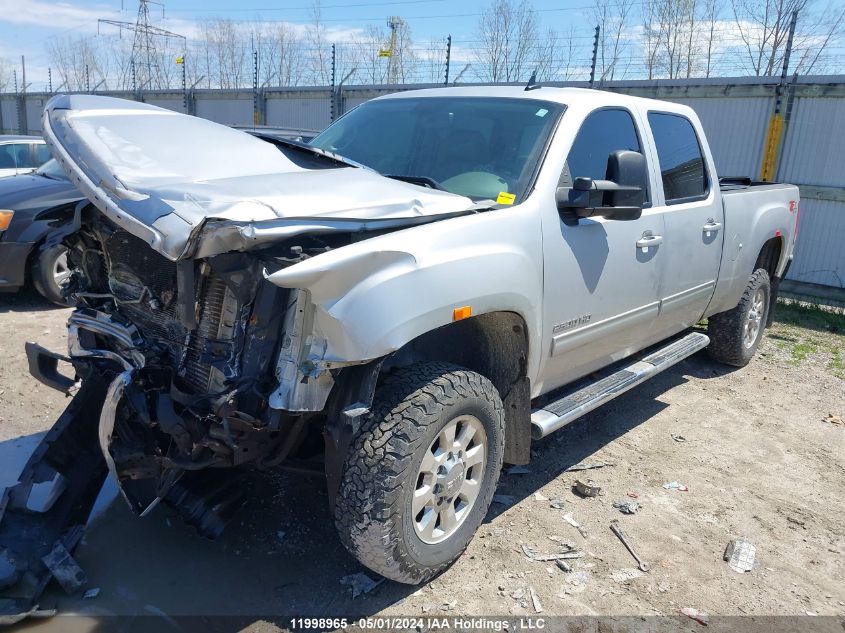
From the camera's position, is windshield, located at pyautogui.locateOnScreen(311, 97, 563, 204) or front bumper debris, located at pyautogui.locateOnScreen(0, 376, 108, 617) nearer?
front bumper debris, located at pyautogui.locateOnScreen(0, 376, 108, 617)

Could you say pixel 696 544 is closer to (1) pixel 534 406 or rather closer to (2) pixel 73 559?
(1) pixel 534 406

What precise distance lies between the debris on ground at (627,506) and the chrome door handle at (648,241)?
4.74 ft

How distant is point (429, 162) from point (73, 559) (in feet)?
8.26

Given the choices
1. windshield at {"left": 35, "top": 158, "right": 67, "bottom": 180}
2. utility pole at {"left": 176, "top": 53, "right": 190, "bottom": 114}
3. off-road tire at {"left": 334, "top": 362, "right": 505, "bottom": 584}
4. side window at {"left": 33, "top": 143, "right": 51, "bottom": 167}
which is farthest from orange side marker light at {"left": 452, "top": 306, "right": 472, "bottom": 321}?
utility pole at {"left": 176, "top": 53, "right": 190, "bottom": 114}

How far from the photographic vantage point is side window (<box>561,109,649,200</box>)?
12.0ft

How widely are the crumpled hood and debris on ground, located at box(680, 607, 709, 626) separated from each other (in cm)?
198

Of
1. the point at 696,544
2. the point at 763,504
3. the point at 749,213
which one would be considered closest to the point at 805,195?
the point at 749,213

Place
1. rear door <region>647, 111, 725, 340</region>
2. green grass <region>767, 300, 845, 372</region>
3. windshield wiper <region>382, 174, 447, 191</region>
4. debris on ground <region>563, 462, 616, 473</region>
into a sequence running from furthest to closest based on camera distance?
green grass <region>767, 300, 845, 372</region>, rear door <region>647, 111, 725, 340</region>, debris on ground <region>563, 462, 616, 473</region>, windshield wiper <region>382, 174, 447, 191</region>

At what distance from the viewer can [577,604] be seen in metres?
2.97

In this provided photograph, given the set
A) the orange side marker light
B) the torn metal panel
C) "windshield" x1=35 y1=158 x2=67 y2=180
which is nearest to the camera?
the torn metal panel

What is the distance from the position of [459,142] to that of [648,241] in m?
1.26

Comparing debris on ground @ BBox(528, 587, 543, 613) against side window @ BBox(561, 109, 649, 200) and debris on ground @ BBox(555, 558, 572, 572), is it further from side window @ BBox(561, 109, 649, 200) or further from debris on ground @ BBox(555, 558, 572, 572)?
side window @ BBox(561, 109, 649, 200)

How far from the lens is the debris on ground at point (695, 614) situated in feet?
9.59

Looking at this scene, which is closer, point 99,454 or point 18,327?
point 99,454
